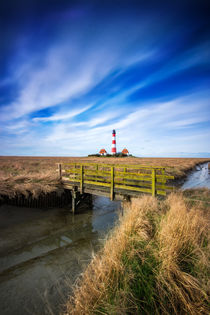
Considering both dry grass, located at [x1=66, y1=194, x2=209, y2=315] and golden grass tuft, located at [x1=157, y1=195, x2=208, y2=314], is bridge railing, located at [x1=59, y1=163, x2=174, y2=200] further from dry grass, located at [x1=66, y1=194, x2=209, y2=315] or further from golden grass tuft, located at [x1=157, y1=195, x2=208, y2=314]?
dry grass, located at [x1=66, y1=194, x2=209, y2=315]

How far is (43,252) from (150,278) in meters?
4.73

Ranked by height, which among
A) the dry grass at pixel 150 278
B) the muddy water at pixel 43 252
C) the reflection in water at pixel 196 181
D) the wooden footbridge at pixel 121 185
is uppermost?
the wooden footbridge at pixel 121 185

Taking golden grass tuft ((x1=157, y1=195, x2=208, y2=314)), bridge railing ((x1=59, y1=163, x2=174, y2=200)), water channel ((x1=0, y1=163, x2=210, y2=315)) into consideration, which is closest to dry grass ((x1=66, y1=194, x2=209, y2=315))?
golden grass tuft ((x1=157, y1=195, x2=208, y2=314))

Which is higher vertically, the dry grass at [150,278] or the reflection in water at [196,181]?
the dry grass at [150,278]

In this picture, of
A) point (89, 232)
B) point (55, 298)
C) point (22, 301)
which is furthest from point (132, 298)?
point (89, 232)

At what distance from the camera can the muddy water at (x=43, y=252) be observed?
3971 millimetres

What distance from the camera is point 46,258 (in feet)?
18.6

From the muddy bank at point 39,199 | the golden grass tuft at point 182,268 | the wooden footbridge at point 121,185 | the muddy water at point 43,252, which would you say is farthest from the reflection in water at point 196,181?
the golden grass tuft at point 182,268

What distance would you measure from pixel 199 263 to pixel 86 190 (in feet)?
27.4

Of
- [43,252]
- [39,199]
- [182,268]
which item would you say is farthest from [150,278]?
[39,199]

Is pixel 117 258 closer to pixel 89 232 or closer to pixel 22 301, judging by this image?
pixel 22 301

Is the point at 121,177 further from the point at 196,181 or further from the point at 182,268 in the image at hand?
the point at 196,181

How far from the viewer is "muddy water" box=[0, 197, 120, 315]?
397 centimetres

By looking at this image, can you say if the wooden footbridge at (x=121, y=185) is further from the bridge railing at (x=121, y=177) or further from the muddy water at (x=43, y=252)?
the muddy water at (x=43, y=252)
